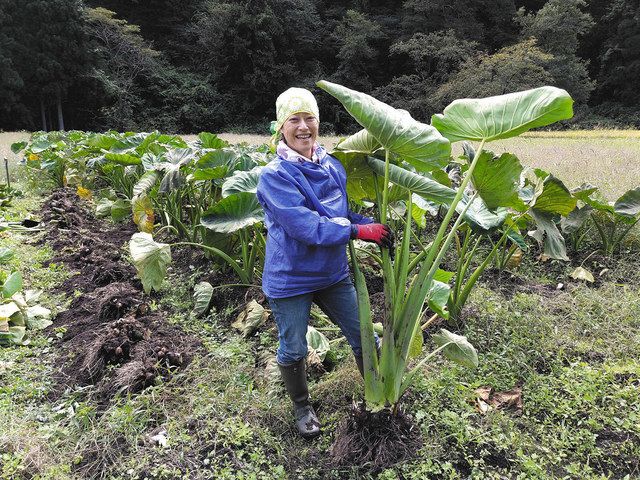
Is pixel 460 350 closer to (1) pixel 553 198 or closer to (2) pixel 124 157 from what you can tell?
(1) pixel 553 198

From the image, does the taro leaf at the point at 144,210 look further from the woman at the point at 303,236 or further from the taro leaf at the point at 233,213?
the woman at the point at 303,236

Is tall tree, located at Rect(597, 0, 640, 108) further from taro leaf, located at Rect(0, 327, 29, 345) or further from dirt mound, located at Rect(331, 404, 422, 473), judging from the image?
taro leaf, located at Rect(0, 327, 29, 345)

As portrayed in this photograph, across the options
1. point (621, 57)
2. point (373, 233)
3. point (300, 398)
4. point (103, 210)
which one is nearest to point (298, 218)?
point (373, 233)

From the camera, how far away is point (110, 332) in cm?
265

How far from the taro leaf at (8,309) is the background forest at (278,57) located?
19011 millimetres

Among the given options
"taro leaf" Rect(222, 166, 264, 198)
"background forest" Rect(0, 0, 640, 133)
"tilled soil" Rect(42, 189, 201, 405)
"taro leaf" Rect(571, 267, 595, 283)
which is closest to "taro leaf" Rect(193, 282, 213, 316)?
"tilled soil" Rect(42, 189, 201, 405)

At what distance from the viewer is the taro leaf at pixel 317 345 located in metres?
2.45

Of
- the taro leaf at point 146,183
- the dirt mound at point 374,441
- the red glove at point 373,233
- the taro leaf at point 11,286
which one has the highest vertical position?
the red glove at point 373,233

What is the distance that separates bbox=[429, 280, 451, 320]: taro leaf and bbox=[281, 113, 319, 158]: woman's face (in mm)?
1019

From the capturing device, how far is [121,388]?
7.48ft

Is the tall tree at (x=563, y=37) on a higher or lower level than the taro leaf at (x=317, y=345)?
higher

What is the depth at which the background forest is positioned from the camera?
20.8 metres

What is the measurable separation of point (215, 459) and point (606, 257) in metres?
3.36

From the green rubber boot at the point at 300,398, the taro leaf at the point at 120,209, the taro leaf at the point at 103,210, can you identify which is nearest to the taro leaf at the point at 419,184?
the green rubber boot at the point at 300,398
